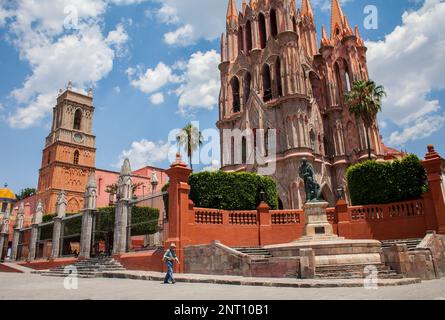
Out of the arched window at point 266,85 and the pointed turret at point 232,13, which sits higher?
the pointed turret at point 232,13

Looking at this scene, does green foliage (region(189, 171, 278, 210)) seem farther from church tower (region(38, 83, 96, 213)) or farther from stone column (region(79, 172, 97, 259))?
church tower (region(38, 83, 96, 213))

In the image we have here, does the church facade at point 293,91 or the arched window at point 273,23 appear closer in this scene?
the church facade at point 293,91

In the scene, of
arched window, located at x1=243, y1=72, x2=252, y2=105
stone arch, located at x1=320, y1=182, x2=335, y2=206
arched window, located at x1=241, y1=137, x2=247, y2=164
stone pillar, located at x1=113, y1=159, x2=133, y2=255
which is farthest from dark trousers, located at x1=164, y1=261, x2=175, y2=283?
arched window, located at x1=243, y1=72, x2=252, y2=105

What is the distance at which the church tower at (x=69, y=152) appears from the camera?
5397 centimetres

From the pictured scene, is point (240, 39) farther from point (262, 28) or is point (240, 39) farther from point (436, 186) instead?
point (436, 186)

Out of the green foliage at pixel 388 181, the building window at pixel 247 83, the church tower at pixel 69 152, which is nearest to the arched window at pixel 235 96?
the building window at pixel 247 83

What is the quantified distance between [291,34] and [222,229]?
25.8 meters

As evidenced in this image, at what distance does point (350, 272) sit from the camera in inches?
437

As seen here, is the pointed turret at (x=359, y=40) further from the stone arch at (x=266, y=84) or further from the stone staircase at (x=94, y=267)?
the stone staircase at (x=94, y=267)

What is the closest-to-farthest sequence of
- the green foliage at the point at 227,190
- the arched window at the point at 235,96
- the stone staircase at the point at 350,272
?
the stone staircase at the point at 350,272, the green foliage at the point at 227,190, the arched window at the point at 235,96

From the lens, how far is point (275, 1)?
4038cm

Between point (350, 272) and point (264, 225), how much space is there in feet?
27.9

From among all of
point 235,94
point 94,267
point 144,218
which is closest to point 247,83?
point 235,94

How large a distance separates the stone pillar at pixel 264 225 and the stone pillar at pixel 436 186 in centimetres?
804
